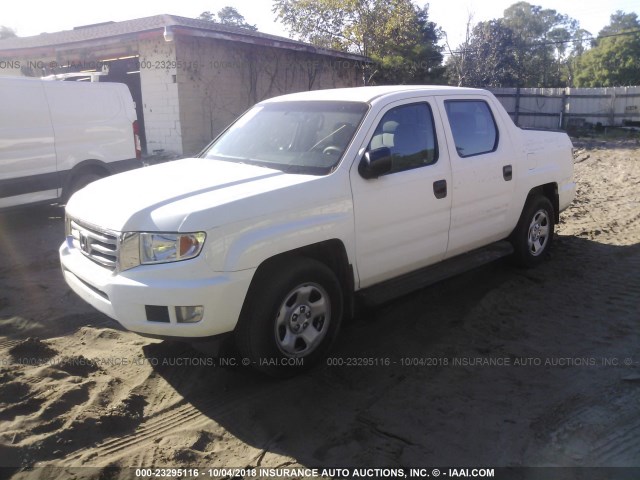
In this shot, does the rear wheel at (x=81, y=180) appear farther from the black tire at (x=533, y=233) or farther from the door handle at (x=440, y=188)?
the black tire at (x=533, y=233)

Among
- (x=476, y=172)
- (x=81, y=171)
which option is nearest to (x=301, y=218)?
(x=476, y=172)

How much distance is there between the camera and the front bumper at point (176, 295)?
11.4 ft

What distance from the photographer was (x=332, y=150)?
434 centimetres

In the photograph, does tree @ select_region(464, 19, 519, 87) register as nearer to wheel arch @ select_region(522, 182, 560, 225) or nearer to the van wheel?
the van wheel

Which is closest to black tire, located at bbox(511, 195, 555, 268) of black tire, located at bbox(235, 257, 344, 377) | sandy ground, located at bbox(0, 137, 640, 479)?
sandy ground, located at bbox(0, 137, 640, 479)

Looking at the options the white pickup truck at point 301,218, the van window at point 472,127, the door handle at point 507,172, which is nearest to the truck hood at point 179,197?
the white pickup truck at point 301,218

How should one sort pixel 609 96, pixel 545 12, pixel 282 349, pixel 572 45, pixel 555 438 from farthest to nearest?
pixel 545 12, pixel 572 45, pixel 609 96, pixel 282 349, pixel 555 438

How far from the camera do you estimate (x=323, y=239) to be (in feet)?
13.1

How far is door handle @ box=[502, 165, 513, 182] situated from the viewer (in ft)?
18.4

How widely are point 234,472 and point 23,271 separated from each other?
4.48 meters

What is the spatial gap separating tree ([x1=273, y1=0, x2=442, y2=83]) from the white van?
1525 centimetres

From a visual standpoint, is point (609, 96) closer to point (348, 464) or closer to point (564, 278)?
point (564, 278)

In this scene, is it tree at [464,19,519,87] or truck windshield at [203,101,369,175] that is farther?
tree at [464,19,519,87]

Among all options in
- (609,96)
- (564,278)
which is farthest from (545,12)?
(564,278)
